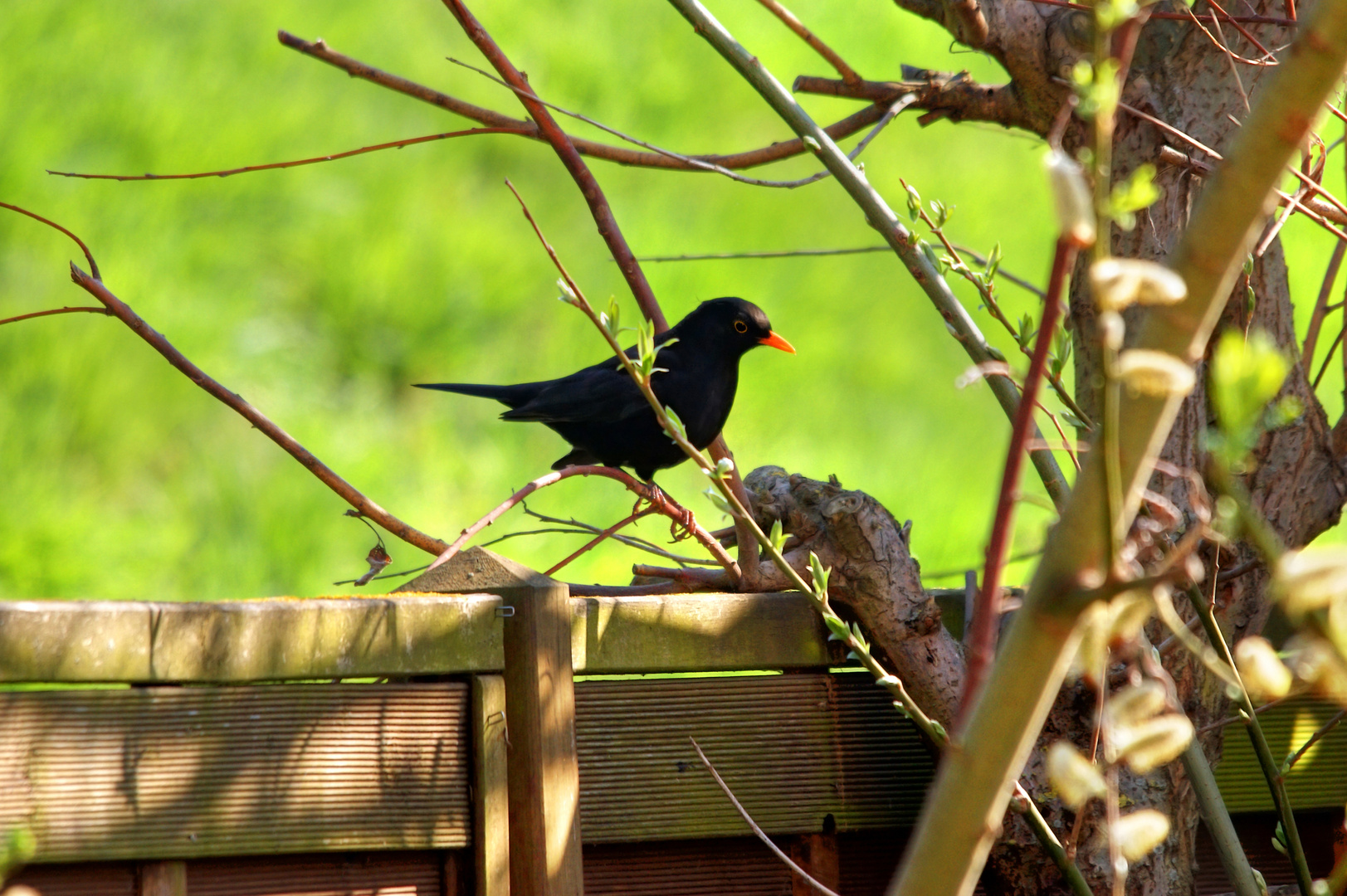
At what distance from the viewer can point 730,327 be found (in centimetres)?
288

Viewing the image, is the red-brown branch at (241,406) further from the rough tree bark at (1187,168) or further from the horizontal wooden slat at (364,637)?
the rough tree bark at (1187,168)

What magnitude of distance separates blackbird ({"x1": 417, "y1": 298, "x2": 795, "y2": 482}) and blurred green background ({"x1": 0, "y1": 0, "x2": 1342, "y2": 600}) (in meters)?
0.87

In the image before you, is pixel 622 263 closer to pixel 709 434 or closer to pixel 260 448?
pixel 709 434

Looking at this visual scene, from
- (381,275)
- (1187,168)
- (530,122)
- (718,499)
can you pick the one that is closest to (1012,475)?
(718,499)

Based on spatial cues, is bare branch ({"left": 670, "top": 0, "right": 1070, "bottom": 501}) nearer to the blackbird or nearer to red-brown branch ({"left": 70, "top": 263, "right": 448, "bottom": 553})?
red-brown branch ({"left": 70, "top": 263, "right": 448, "bottom": 553})

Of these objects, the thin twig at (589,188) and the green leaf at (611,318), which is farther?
the thin twig at (589,188)

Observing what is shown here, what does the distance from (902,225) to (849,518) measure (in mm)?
388

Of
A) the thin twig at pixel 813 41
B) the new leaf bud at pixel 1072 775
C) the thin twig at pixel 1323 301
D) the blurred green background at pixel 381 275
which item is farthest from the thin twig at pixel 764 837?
the blurred green background at pixel 381 275

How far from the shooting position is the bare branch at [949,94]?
164 centimetres

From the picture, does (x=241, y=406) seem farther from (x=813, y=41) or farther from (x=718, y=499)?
(x=813, y=41)

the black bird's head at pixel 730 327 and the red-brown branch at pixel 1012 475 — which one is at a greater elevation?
the black bird's head at pixel 730 327

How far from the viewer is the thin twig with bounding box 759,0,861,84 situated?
141cm

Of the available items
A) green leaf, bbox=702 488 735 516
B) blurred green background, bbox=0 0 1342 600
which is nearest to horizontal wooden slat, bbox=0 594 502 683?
green leaf, bbox=702 488 735 516

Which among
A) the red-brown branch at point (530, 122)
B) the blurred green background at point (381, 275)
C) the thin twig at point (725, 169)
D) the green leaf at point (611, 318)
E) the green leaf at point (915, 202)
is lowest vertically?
the green leaf at point (611, 318)
